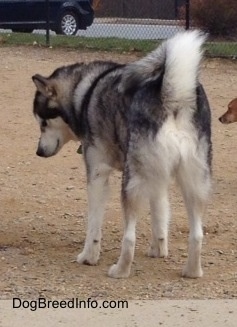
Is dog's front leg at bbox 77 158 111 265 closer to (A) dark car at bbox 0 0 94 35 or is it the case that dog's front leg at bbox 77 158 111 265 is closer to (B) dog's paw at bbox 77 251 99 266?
(B) dog's paw at bbox 77 251 99 266

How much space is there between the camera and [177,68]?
5.86 m

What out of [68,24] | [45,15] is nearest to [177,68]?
[45,15]

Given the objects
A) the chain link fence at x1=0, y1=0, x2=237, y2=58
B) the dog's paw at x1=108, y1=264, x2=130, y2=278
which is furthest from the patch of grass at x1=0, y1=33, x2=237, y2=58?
the dog's paw at x1=108, y1=264, x2=130, y2=278

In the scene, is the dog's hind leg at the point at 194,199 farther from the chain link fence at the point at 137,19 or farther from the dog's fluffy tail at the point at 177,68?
the chain link fence at the point at 137,19

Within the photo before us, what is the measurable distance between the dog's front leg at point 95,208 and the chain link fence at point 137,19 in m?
14.3

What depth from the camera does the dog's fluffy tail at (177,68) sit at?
5848 mm

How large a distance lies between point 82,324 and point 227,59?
12.0 m

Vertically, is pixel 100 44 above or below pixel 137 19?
above

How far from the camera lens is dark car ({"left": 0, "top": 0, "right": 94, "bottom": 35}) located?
20.6 meters

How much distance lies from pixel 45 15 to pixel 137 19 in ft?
17.6

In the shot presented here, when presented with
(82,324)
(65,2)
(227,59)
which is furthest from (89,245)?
(65,2)

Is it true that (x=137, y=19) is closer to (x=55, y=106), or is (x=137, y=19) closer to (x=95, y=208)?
(x=55, y=106)

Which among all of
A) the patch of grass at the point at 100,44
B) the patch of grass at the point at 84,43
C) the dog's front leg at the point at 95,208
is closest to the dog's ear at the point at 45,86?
the dog's front leg at the point at 95,208

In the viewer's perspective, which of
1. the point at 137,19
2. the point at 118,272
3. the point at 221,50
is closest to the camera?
the point at 118,272
